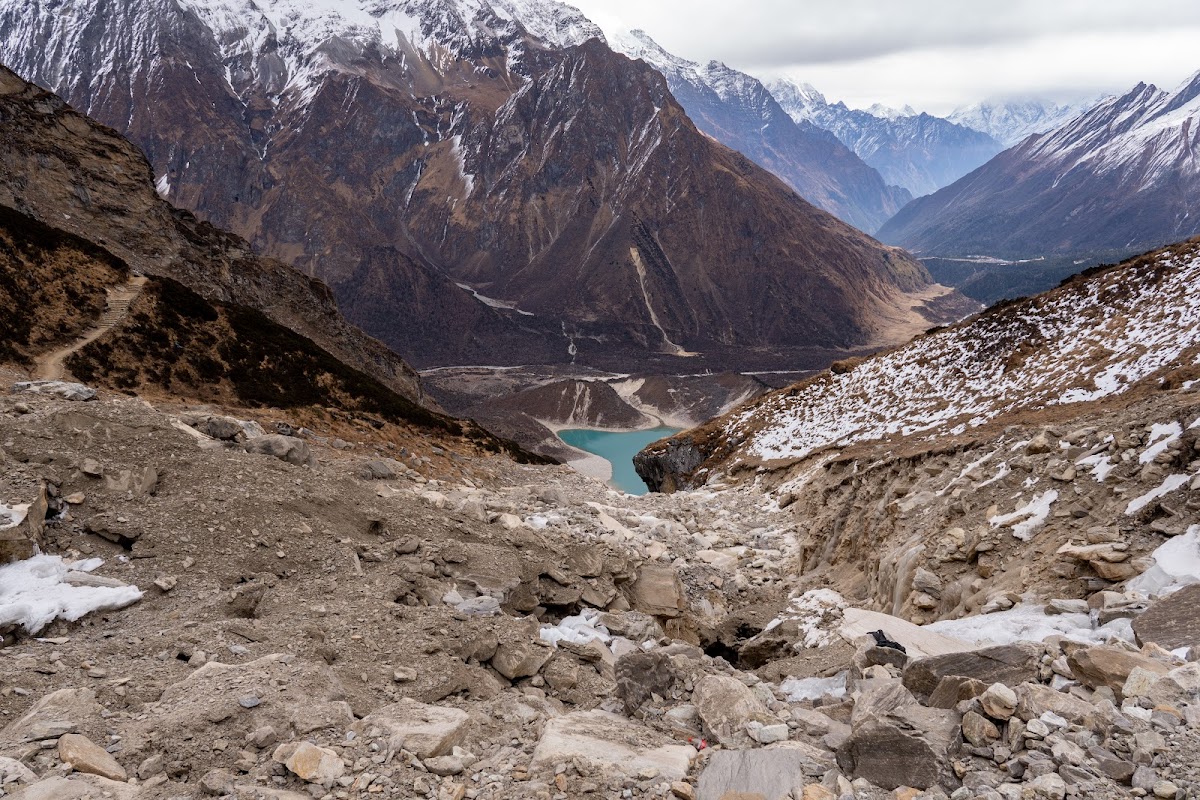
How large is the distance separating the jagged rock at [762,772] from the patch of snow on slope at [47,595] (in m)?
8.43

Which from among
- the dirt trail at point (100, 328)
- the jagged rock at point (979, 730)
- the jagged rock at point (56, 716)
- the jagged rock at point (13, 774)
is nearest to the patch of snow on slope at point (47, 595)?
the jagged rock at point (56, 716)

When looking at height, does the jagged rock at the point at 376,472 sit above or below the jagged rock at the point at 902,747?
below

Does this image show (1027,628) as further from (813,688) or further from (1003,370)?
(1003,370)

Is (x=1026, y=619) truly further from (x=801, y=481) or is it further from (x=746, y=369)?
(x=746, y=369)

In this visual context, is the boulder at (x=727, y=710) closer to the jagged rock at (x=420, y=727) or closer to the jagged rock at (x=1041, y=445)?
the jagged rock at (x=420, y=727)

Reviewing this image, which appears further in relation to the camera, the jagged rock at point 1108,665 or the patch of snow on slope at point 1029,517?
the patch of snow on slope at point 1029,517

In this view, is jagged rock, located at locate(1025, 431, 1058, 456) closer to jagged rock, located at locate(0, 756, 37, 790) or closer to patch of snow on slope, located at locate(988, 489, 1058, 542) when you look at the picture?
patch of snow on slope, located at locate(988, 489, 1058, 542)

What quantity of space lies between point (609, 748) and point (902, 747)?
8.53 feet

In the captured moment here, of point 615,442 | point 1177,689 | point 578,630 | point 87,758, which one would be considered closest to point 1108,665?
point 1177,689

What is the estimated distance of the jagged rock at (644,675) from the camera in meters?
8.52

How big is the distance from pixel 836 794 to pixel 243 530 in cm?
1037

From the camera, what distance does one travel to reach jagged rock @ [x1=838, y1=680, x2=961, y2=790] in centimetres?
559

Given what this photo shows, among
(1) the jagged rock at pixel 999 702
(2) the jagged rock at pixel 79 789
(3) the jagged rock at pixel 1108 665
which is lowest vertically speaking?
(2) the jagged rock at pixel 79 789

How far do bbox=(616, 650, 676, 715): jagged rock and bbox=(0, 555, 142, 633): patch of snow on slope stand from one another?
6.92 m
